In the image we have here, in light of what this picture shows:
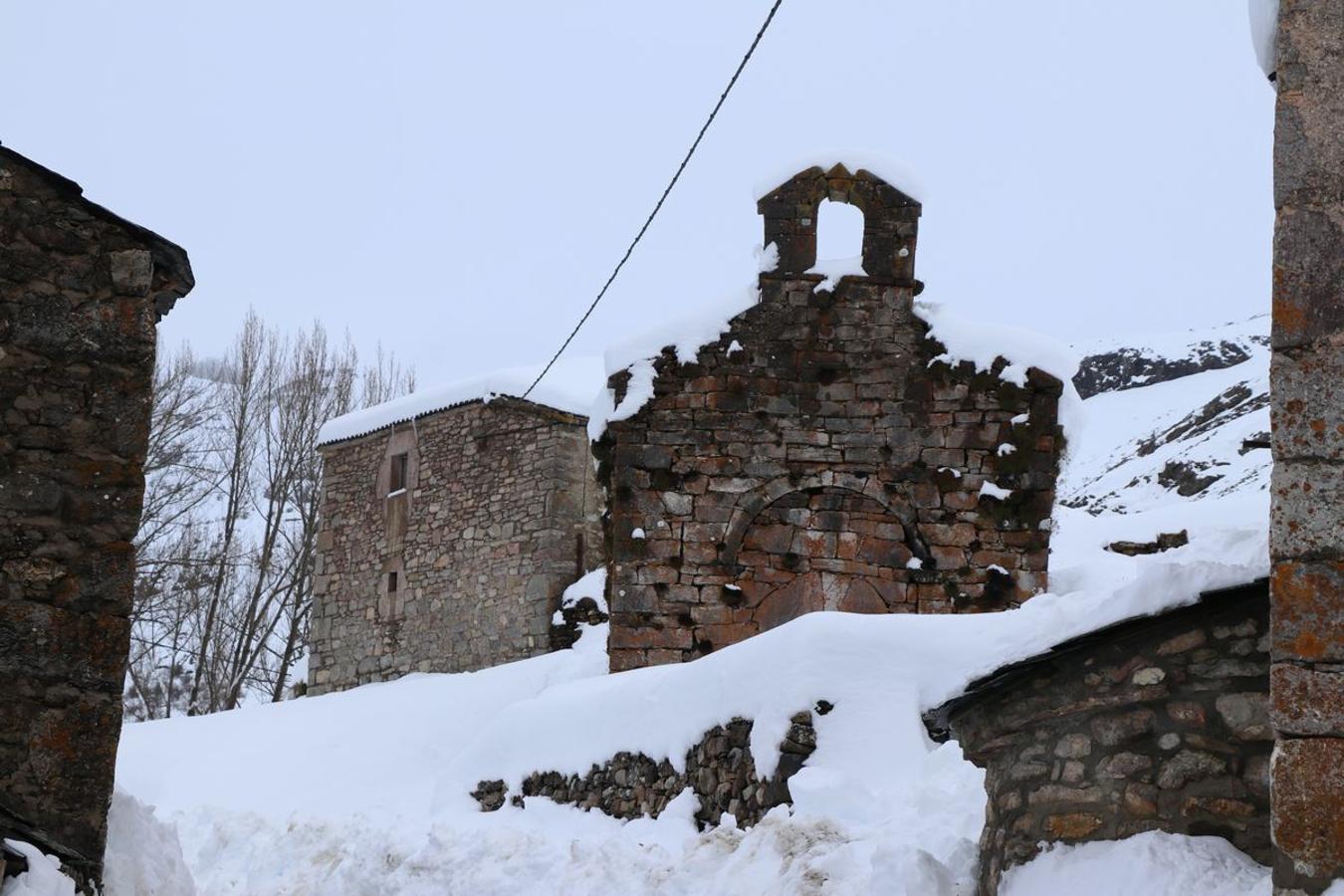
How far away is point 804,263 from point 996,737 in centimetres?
747

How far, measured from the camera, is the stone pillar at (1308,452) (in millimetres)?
4434

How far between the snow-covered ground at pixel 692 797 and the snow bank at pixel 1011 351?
0.44m

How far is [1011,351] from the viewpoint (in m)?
13.1

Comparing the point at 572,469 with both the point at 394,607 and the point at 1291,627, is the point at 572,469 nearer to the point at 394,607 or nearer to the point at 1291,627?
the point at 394,607

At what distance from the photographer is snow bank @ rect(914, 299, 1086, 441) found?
13.1 meters

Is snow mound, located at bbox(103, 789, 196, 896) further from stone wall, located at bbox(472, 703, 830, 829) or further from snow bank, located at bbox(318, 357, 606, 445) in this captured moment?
snow bank, located at bbox(318, 357, 606, 445)

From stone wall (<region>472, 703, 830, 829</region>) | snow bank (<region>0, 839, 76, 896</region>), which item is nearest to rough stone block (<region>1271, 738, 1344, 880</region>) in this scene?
snow bank (<region>0, 839, 76, 896</region>)

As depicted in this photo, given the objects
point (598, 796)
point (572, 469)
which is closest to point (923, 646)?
point (598, 796)

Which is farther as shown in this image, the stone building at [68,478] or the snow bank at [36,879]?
the stone building at [68,478]

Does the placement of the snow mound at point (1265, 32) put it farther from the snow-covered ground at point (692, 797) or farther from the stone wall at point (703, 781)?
the stone wall at point (703, 781)

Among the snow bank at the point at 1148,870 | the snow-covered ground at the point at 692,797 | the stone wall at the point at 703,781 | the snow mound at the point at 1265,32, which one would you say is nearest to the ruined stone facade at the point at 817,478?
the snow-covered ground at the point at 692,797

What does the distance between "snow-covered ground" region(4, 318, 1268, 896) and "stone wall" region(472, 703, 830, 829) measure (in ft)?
0.30

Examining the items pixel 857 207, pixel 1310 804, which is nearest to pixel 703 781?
pixel 857 207

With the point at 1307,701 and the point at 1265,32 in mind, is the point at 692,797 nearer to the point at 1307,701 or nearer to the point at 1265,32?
the point at 1307,701
